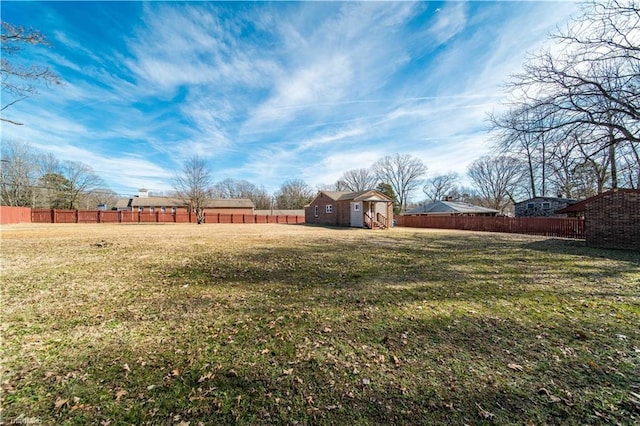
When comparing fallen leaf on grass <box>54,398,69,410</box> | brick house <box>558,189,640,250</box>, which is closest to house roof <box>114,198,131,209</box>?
fallen leaf on grass <box>54,398,69,410</box>

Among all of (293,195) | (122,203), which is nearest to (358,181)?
(293,195)

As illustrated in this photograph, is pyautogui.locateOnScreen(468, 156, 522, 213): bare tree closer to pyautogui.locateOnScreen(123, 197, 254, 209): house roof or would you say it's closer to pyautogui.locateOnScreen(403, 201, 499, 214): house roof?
pyautogui.locateOnScreen(403, 201, 499, 214): house roof

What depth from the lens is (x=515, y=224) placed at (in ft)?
66.6

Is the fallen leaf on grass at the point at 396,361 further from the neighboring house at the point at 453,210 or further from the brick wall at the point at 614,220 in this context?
A: the neighboring house at the point at 453,210

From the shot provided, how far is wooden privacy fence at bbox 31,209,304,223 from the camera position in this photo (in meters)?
29.5

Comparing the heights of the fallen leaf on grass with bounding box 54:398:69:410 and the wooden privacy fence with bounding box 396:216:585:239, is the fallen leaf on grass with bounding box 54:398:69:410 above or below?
below

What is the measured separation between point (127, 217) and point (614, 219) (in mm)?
45008

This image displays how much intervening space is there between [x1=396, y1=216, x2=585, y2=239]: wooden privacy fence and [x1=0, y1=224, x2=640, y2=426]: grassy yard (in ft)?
41.8

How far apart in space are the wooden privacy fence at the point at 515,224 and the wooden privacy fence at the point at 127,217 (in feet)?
76.1

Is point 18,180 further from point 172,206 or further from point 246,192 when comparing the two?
point 246,192

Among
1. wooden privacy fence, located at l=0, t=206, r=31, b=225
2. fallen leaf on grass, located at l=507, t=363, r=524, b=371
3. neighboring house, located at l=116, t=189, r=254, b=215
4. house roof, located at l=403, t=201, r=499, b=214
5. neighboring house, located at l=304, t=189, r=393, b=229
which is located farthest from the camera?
neighboring house, located at l=116, t=189, r=254, b=215

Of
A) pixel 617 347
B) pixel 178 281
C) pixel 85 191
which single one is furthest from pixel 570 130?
pixel 85 191

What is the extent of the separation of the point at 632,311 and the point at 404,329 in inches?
158

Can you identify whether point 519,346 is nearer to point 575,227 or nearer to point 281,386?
point 281,386
